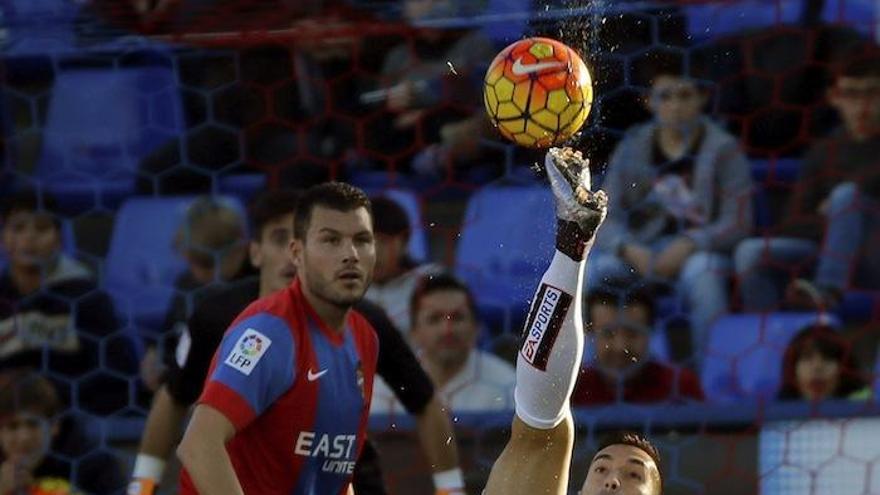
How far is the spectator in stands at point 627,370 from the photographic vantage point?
7.57 m

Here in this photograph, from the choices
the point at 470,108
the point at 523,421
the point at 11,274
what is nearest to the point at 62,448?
the point at 11,274

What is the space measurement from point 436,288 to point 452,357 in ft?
0.93

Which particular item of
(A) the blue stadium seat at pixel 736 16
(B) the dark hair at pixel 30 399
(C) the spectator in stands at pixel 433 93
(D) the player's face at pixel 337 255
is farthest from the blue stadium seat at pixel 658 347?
(B) the dark hair at pixel 30 399

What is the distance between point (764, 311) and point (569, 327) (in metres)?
2.60

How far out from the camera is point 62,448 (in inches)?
303

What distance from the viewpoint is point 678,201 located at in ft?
25.9

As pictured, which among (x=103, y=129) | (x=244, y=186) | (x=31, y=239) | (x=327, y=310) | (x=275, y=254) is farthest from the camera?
(x=103, y=129)

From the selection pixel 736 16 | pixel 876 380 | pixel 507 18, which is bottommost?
pixel 876 380

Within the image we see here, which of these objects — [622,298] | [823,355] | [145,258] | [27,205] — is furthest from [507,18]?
[27,205]

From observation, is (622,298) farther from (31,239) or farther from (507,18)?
(31,239)

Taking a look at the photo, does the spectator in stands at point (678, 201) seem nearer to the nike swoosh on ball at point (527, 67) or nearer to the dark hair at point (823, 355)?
the dark hair at point (823, 355)

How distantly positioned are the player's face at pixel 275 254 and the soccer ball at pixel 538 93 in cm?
97

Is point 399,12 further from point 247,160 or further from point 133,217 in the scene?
point 133,217

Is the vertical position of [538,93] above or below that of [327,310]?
above
